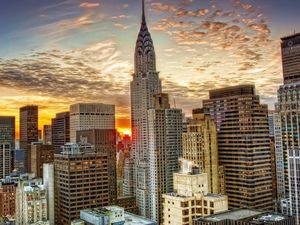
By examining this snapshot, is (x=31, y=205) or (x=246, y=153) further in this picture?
(x=246, y=153)

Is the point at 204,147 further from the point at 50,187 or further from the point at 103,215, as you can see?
the point at 50,187

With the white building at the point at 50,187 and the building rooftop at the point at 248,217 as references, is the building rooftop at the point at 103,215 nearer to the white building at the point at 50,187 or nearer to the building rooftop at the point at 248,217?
the white building at the point at 50,187

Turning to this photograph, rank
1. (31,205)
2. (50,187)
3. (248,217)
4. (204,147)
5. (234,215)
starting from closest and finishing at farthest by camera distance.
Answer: (248,217)
(234,215)
(31,205)
(50,187)
(204,147)

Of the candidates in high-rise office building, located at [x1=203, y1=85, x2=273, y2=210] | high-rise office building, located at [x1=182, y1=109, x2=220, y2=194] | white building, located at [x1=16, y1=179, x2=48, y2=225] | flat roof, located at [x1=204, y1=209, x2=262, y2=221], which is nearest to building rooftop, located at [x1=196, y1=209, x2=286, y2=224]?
flat roof, located at [x1=204, y1=209, x2=262, y2=221]

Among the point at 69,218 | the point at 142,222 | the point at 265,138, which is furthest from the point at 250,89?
the point at 69,218

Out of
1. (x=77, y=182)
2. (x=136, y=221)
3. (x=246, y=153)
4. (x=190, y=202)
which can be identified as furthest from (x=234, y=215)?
(x=246, y=153)

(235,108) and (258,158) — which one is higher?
(235,108)

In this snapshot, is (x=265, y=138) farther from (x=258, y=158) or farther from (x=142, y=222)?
(x=142, y=222)

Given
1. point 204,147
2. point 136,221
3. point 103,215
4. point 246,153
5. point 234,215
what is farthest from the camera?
point 246,153
